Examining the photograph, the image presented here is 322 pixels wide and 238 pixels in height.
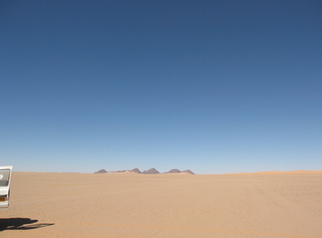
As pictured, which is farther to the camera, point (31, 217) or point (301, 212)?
point (301, 212)

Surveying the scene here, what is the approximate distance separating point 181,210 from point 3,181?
8461 millimetres

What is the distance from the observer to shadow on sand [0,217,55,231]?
342 inches

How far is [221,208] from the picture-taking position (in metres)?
12.9

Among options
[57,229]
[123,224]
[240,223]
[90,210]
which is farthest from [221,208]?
[57,229]

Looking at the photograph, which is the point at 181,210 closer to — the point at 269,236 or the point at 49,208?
the point at 269,236

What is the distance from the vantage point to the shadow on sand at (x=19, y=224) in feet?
28.5

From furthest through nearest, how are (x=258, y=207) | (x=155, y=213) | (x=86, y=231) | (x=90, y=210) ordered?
(x=258, y=207) < (x=90, y=210) < (x=155, y=213) < (x=86, y=231)

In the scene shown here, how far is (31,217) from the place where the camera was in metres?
10.6

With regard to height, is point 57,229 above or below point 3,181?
below

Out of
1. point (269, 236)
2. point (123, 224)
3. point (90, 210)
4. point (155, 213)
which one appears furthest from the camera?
point (90, 210)

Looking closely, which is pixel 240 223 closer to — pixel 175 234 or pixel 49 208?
pixel 175 234

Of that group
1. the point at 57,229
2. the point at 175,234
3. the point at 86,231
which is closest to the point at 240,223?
the point at 175,234

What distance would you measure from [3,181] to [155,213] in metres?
6.95

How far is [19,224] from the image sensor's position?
30.1ft
